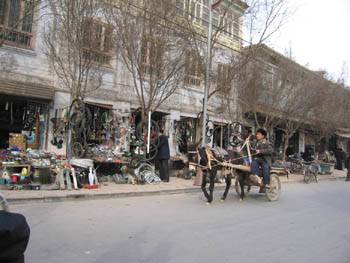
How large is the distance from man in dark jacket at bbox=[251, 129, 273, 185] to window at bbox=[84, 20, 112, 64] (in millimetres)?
7081

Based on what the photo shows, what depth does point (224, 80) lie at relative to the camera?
13859mm

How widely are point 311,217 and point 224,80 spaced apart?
28.0ft

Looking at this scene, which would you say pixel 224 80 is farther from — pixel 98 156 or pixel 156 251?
pixel 156 251

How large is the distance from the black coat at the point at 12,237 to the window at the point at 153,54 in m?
10.4

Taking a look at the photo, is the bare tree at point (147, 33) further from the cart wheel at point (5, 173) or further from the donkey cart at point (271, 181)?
the cart wheel at point (5, 173)

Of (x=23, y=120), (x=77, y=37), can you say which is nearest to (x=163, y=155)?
(x=77, y=37)

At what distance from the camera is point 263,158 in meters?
8.47

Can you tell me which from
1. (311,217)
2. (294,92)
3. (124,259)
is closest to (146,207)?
(124,259)

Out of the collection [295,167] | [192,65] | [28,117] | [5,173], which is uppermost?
[192,65]

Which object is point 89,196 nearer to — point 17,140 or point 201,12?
point 17,140

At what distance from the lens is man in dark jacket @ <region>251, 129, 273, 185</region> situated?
8.20m

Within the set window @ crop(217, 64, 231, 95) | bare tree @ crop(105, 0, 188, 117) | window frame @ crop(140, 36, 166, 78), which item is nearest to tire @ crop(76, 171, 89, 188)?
bare tree @ crop(105, 0, 188, 117)

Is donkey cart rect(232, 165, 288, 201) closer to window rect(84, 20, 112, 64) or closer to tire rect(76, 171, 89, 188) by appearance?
tire rect(76, 171, 89, 188)

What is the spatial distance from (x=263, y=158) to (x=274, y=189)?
1459mm
